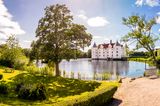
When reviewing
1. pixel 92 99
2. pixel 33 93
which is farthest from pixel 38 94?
pixel 92 99

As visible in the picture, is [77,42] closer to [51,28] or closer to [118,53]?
[51,28]

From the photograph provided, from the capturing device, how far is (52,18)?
42.3 metres

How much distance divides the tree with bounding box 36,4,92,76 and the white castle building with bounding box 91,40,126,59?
124536 mm

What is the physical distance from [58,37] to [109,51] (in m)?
134

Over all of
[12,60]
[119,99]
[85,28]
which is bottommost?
[119,99]

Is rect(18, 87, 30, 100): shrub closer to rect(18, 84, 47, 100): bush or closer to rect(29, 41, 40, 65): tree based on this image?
rect(18, 84, 47, 100): bush

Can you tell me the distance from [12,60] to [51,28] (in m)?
15.6

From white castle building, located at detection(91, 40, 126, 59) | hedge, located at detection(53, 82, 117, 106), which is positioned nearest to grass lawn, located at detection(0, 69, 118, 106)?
hedge, located at detection(53, 82, 117, 106)

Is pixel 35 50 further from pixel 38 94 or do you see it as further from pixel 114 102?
pixel 114 102

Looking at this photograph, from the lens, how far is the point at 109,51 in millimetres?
173500

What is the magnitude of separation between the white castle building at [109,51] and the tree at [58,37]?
409ft

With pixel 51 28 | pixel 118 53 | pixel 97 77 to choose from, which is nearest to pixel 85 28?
pixel 51 28

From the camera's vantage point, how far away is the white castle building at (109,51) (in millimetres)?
167875

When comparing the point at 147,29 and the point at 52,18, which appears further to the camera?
the point at 147,29
